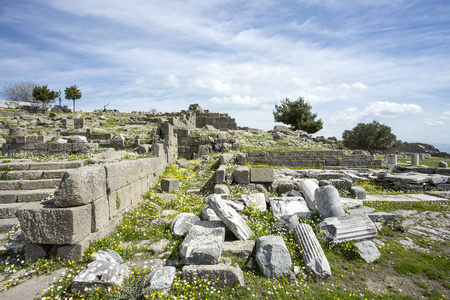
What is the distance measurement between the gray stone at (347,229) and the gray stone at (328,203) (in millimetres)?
483

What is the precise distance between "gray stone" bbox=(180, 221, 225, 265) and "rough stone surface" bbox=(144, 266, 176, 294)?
0.38m

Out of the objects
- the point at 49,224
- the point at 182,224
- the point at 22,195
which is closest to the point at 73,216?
the point at 49,224

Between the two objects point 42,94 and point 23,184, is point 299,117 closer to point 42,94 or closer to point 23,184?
point 23,184

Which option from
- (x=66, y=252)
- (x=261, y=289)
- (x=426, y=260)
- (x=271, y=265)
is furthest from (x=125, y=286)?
(x=426, y=260)

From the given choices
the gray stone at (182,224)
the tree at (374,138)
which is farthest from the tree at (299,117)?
the gray stone at (182,224)

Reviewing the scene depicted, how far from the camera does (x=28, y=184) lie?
719 cm

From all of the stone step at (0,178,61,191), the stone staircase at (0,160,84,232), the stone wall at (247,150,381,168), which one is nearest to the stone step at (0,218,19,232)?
the stone staircase at (0,160,84,232)

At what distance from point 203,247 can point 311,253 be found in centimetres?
218

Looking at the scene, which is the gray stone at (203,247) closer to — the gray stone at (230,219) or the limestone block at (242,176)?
the gray stone at (230,219)

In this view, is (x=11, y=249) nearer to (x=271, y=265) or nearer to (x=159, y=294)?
(x=159, y=294)

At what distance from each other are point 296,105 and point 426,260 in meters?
35.6

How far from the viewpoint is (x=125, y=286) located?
11.2 ft

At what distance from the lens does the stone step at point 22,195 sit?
652 cm

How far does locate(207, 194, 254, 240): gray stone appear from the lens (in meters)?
4.95
